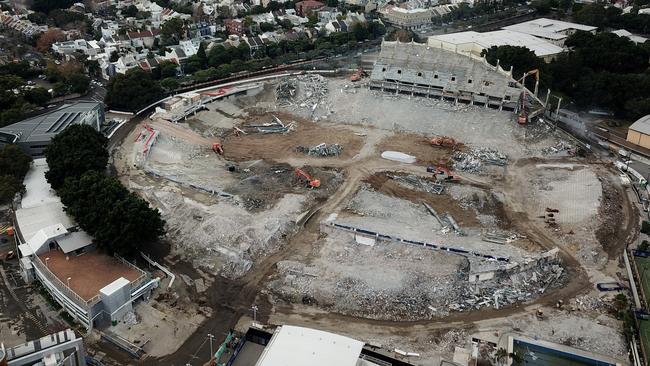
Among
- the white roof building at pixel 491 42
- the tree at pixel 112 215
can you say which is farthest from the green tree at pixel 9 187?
the white roof building at pixel 491 42

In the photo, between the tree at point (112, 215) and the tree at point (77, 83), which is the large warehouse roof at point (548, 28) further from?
the tree at point (112, 215)

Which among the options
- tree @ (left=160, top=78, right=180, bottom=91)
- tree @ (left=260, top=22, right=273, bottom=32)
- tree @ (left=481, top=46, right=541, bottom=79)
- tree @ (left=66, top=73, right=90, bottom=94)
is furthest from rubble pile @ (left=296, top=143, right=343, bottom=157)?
tree @ (left=260, top=22, right=273, bottom=32)

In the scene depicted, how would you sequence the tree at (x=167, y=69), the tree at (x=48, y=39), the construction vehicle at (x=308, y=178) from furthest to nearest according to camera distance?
the tree at (x=48, y=39) < the tree at (x=167, y=69) < the construction vehicle at (x=308, y=178)

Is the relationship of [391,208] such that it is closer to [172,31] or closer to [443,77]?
[443,77]

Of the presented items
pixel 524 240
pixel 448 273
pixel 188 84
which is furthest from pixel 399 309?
pixel 188 84

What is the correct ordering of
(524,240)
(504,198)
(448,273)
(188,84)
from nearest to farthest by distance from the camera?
1. (448,273)
2. (524,240)
3. (504,198)
4. (188,84)

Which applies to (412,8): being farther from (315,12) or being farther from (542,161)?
(542,161)
